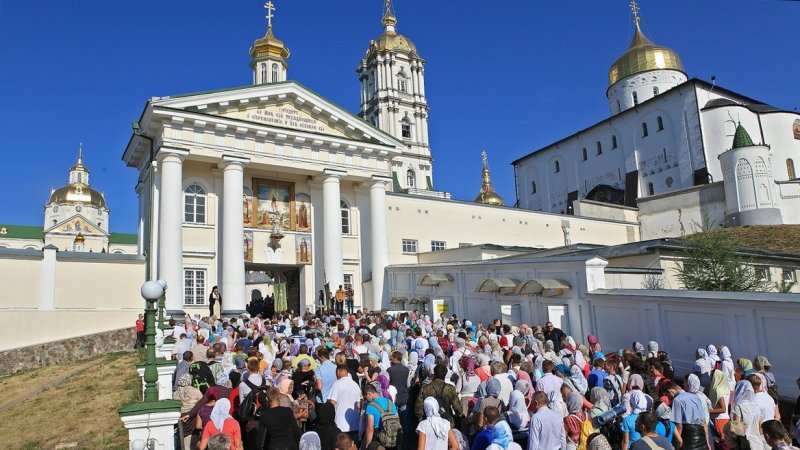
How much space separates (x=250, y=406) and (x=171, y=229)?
59.6ft

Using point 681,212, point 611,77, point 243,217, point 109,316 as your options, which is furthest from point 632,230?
point 109,316

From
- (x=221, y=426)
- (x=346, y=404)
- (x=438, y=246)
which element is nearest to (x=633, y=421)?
(x=346, y=404)

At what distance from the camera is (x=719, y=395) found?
7664mm

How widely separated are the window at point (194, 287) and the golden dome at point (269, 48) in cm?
1446

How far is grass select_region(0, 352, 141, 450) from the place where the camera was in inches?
375

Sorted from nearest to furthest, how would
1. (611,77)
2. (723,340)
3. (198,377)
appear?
(198,377), (723,340), (611,77)

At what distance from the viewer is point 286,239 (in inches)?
1125

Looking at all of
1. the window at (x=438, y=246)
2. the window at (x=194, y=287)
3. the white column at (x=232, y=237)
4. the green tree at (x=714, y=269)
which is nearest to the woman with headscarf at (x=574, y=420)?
the green tree at (x=714, y=269)

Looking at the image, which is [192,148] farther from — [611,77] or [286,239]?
[611,77]

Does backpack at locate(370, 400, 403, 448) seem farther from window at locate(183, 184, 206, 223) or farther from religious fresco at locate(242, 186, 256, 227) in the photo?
religious fresco at locate(242, 186, 256, 227)

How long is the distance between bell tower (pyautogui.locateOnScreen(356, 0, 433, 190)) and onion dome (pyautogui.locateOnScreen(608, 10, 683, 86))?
22613 millimetres

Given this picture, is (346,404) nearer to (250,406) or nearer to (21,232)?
(250,406)

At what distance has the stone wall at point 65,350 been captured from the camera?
19688mm

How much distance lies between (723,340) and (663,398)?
7.50 meters
